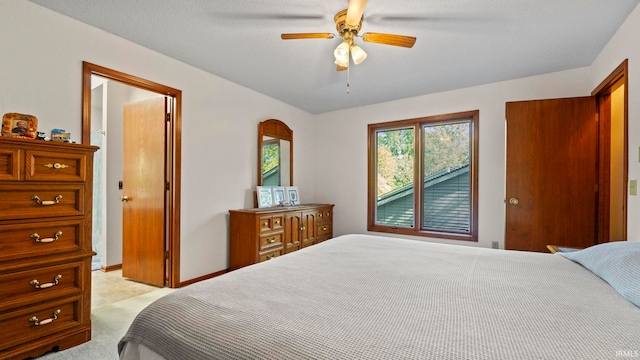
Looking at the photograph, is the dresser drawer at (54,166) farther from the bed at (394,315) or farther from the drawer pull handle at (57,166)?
the bed at (394,315)

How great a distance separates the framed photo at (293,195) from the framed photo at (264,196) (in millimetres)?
353

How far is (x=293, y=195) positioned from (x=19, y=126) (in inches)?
117

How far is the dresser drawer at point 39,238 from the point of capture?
1.67 metres

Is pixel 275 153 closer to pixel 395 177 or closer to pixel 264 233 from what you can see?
pixel 264 233

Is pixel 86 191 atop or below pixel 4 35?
below

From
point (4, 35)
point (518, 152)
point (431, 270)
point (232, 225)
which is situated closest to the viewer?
point (431, 270)

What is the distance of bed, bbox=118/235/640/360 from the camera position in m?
0.72

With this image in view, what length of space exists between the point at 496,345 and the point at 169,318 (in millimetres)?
970

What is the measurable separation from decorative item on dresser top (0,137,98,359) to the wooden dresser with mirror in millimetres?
1527

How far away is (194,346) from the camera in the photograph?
2.69 feet

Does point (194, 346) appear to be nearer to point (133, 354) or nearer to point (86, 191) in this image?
point (133, 354)

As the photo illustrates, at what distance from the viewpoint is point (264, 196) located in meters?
3.83

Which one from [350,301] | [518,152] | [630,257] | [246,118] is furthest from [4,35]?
[518,152]

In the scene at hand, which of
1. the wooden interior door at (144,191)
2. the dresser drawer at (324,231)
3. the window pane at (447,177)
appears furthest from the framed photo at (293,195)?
the window pane at (447,177)
